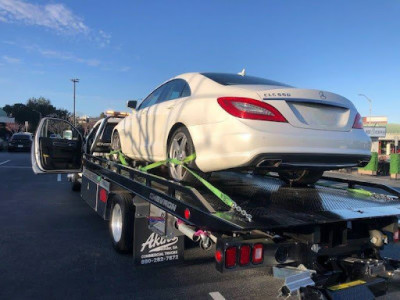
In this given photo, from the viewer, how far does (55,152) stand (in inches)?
300

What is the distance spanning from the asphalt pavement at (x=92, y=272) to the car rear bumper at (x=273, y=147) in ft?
4.46

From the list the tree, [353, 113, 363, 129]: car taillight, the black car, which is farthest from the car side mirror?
the tree

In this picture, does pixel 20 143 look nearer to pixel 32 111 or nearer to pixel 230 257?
pixel 230 257

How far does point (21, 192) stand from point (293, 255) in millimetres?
8827

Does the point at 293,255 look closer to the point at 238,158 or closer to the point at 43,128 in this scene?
the point at 238,158

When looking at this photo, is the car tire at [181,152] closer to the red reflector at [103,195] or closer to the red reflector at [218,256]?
the red reflector at [218,256]

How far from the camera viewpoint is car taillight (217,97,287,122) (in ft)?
10.9

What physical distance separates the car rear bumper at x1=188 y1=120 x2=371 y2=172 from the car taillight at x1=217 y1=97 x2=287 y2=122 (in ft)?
0.24

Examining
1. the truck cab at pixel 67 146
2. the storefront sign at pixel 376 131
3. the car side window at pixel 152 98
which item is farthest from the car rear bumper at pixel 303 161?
the storefront sign at pixel 376 131

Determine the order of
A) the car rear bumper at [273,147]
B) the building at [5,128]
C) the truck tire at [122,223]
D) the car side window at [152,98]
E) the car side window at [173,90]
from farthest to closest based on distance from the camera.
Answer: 1. the building at [5,128]
2. the car side window at [152,98]
3. the car side window at [173,90]
4. the truck tire at [122,223]
5. the car rear bumper at [273,147]

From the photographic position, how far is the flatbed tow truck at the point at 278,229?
287 cm

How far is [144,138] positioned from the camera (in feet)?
17.4

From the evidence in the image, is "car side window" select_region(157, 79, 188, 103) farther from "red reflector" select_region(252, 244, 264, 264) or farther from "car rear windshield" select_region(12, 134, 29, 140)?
"car rear windshield" select_region(12, 134, 29, 140)

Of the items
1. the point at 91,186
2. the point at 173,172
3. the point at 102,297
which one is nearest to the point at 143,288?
the point at 102,297
